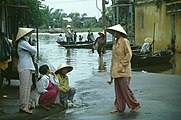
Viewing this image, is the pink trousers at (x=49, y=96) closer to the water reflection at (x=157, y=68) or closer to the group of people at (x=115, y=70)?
the group of people at (x=115, y=70)

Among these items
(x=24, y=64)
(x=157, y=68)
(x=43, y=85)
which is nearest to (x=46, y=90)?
(x=43, y=85)

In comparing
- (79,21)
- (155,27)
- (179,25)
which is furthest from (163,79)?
(79,21)

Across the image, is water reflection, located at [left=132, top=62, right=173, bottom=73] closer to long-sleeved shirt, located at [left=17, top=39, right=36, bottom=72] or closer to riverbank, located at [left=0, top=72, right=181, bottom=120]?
riverbank, located at [left=0, top=72, right=181, bottom=120]

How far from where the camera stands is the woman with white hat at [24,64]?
7992mm

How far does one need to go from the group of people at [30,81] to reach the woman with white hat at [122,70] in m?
1.24

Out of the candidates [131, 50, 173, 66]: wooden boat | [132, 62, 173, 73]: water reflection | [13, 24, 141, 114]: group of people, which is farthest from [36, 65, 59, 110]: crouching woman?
[131, 50, 173, 66]: wooden boat

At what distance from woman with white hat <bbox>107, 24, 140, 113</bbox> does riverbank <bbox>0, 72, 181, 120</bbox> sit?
0.22m

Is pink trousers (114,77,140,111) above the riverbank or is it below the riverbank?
above

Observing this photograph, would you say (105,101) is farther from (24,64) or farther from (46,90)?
(24,64)

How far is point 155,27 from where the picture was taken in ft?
104

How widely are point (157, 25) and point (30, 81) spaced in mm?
24229

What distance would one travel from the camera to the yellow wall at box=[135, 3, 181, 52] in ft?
92.3

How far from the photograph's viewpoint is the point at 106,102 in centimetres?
968

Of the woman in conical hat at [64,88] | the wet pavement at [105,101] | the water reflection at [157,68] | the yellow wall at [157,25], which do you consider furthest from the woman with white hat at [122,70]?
the yellow wall at [157,25]
